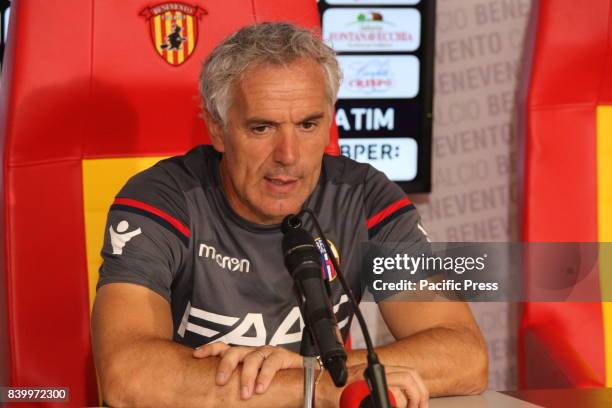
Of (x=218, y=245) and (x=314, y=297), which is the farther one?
(x=218, y=245)

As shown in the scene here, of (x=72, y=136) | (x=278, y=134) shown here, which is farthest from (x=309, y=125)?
(x=72, y=136)

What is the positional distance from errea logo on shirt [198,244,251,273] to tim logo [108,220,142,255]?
0.41ft

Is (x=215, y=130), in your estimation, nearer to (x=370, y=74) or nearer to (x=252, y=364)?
(x=252, y=364)

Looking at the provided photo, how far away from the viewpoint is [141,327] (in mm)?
1383

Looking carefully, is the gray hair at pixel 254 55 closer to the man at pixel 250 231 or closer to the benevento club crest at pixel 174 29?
the man at pixel 250 231

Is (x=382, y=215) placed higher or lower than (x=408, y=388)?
higher

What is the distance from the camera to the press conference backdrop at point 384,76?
7.42ft

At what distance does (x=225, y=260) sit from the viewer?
5.22ft

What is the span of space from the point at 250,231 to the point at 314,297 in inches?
26.8

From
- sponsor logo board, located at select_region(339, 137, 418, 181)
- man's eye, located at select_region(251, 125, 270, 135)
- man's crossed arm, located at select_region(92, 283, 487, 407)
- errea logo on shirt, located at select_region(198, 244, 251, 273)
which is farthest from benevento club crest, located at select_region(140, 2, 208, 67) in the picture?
sponsor logo board, located at select_region(339, 137, 418, 181)

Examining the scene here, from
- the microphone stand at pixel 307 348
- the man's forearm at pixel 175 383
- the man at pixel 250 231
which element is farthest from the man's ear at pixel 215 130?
the microphone stand at pixel 307 348

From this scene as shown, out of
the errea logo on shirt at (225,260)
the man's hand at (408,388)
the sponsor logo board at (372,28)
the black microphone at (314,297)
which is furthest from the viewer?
the sponsor logo board at (372,28)

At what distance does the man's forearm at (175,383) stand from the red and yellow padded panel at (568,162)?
2.50ft

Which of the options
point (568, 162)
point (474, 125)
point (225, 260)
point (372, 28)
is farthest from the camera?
point (474, 125)
